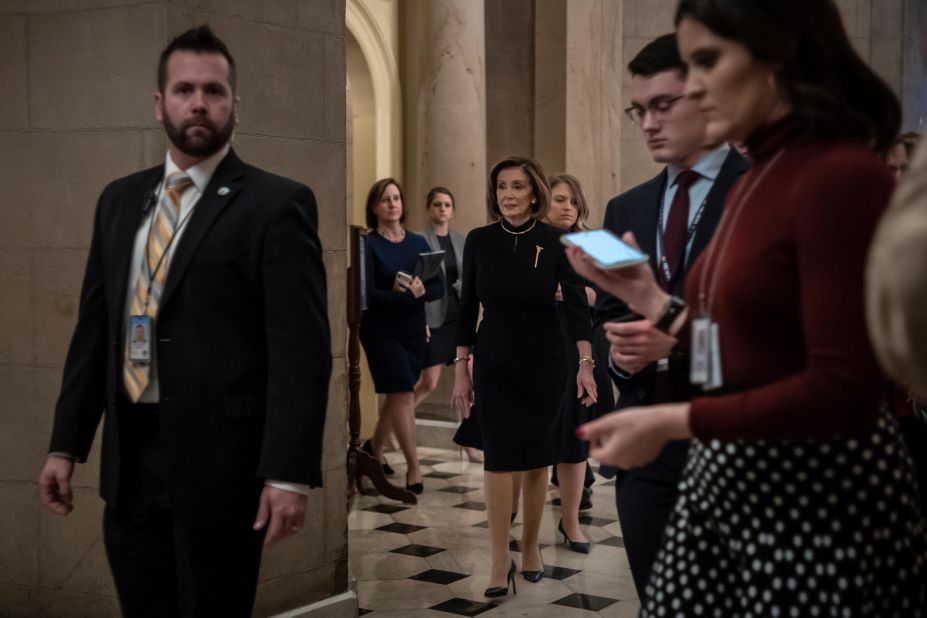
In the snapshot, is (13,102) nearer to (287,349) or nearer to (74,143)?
(74,143)

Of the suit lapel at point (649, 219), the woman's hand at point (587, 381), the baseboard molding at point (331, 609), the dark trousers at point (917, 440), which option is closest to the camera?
the suit lapel at point (649, 219)

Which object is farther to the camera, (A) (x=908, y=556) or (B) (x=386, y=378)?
(B) (x=386, y=378)

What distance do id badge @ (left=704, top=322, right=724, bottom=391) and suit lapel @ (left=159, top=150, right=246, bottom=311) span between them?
4.13 ft

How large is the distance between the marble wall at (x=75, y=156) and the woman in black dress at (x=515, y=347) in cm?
104

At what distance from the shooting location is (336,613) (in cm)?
480

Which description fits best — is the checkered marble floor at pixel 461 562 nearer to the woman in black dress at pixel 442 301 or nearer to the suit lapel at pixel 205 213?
the woman in black dress at pixel 442 301

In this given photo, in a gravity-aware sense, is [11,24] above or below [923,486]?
above

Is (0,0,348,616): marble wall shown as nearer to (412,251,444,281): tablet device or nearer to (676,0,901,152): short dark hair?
(676,0,901,152): short dark hair

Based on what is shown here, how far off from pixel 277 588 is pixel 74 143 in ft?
5.85

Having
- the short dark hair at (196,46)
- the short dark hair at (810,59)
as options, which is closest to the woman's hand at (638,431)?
the short dark hair at (810,59)

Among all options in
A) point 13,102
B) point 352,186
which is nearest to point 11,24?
point 13,102

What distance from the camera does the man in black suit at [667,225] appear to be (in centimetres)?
285

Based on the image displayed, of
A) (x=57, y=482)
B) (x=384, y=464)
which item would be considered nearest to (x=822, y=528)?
(x=57, y=482)

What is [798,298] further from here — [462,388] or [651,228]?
[462,388]
